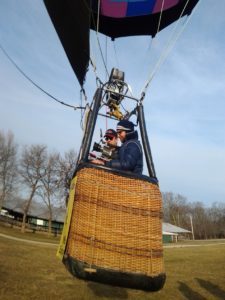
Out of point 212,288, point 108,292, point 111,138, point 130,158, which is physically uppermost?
point 111,138

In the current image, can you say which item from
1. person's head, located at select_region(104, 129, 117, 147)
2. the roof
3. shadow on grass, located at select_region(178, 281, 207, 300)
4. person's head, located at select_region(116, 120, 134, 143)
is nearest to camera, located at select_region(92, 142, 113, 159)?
person's head, located at select_region(104, 129, 117, 147)

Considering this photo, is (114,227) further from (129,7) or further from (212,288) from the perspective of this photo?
(212,288)

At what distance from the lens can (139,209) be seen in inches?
123

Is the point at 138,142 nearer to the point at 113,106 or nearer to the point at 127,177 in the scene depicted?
the point at 127,177

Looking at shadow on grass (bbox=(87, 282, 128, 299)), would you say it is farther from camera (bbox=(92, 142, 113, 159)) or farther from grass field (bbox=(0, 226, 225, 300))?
camera (bbox=(92, 142, 113, 159))

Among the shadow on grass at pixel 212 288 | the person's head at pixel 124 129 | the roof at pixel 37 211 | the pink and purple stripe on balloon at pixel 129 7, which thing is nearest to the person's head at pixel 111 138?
the person's head at pixel 124 129

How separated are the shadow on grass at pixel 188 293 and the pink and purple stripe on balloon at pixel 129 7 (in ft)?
23.7

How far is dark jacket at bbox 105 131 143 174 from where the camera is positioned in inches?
130

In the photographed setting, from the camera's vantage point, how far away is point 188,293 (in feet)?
31.4

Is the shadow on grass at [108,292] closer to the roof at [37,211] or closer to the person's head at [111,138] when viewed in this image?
the person's head at [111,138]

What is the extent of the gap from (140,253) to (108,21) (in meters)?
4.73

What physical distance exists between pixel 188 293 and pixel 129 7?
773 cm

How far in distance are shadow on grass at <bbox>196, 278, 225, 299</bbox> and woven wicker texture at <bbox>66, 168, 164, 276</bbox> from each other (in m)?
7.22

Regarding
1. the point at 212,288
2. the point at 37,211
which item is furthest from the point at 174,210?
the point at 212,288
